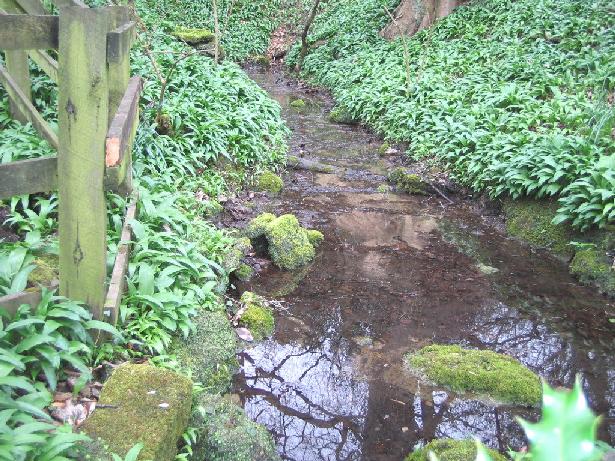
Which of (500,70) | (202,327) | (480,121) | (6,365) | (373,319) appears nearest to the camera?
(6,365)

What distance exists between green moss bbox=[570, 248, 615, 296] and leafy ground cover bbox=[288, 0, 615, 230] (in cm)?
40

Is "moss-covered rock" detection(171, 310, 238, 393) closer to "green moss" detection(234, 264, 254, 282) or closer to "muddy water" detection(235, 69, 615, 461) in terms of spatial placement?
"muddy water" detection(235, 69, 615, 461)

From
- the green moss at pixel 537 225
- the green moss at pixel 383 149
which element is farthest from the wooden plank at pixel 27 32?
the green moss at pixel 383 149

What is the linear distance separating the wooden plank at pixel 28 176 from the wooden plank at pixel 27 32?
22.8 inches

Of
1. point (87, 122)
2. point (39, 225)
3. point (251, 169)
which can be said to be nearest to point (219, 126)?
point (251, 169)

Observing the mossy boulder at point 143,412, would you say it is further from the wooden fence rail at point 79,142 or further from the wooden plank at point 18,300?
the wooden plank at point 18,300

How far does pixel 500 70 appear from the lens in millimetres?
11953

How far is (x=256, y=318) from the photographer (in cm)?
515

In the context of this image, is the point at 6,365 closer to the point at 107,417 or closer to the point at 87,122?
the point at 107,417

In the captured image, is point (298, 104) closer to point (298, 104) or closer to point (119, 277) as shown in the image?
point (298, 104)

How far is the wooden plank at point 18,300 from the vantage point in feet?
9.93

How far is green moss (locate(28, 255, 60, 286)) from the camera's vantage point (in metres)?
3.70

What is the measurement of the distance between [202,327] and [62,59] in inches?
93.8

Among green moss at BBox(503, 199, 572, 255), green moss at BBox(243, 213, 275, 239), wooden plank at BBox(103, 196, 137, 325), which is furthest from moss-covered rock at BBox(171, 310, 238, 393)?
green moss at BBox(503, 199, 572, 255)
